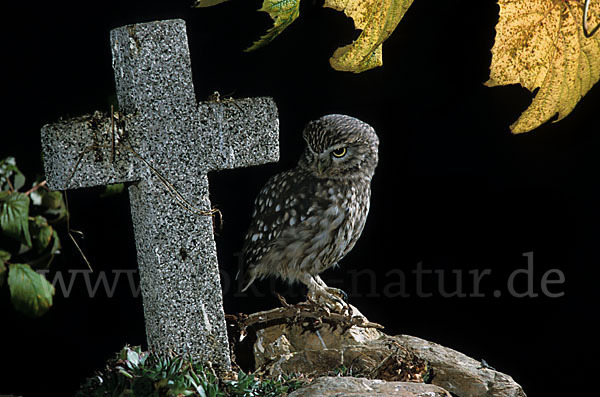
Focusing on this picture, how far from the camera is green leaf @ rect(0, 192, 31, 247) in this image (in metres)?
2.92

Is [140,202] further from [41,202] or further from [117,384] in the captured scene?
[41,202]

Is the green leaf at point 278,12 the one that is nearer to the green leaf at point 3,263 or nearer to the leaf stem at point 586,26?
the leaf stem at point 586,26

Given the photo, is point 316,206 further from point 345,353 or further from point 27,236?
point 27,236

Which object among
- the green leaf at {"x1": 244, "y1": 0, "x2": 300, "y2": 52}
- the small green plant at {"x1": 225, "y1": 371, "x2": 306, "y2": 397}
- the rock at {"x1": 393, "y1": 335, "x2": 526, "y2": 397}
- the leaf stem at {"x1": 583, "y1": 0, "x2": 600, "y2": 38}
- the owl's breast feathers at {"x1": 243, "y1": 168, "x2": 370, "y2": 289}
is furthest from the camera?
the owl's breast feathers at {"x1": 243, "y1": 168, "x2": 370, "y2": 289}

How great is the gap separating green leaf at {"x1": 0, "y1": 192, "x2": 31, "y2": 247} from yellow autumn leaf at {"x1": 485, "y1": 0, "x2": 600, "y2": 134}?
175cm

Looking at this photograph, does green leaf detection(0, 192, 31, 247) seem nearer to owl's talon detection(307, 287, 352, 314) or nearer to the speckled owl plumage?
the speckled owl plumage

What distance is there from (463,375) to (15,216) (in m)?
1.75

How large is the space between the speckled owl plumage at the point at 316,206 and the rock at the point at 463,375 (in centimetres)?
43

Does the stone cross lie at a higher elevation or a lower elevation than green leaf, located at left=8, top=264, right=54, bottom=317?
higher

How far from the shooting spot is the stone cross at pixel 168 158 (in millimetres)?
2406

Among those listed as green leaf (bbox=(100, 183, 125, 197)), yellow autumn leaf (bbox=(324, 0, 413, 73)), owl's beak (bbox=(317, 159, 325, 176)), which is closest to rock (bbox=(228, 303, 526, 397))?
owl's beak (bbox=(317, 159, 325, 176))

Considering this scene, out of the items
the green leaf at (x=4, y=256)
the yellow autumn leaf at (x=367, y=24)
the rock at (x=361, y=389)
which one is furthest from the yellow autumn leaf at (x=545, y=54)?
the green leaf at (x=4, y=256)

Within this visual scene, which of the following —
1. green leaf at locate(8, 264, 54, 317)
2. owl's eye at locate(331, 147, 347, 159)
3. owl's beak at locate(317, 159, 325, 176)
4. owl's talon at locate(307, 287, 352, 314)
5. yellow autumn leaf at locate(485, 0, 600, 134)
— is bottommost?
owl's talon at locate(307, 287, 352, 314)

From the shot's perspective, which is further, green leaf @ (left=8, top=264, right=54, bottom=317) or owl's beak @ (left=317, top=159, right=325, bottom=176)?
green leaf @ (left=8, top=264, right=54, bottom=317)
